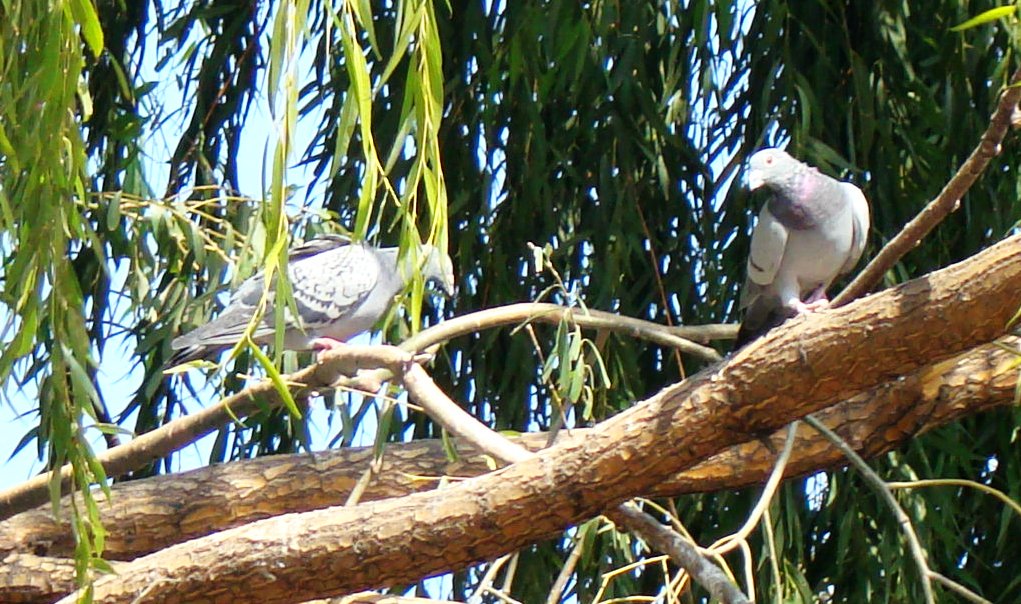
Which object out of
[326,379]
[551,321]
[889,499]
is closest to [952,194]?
[889,499]

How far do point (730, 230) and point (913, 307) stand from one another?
1.22 metres

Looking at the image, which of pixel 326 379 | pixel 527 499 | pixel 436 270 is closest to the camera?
pixel 527 499

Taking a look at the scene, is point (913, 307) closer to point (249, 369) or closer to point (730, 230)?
point (730, 230)

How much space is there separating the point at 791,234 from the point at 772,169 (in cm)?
15

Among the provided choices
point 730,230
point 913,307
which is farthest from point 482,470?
point 913,307

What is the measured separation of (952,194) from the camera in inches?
79.3

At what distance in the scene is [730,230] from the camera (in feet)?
10.4

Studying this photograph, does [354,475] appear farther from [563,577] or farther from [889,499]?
[889,499]

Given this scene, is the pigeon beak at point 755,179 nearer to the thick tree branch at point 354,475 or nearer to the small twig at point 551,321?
the small twig at point 551,321

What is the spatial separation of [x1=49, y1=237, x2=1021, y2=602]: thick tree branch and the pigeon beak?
0.67 m

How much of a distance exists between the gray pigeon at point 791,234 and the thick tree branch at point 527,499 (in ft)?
2.31

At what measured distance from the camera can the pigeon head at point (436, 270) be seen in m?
1.63

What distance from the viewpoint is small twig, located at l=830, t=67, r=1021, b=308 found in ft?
6.06

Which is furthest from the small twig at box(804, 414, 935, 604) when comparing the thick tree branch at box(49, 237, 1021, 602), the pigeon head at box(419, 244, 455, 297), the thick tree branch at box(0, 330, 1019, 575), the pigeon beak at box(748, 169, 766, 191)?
the pigeon head at box(419, 244, 455, 297)
